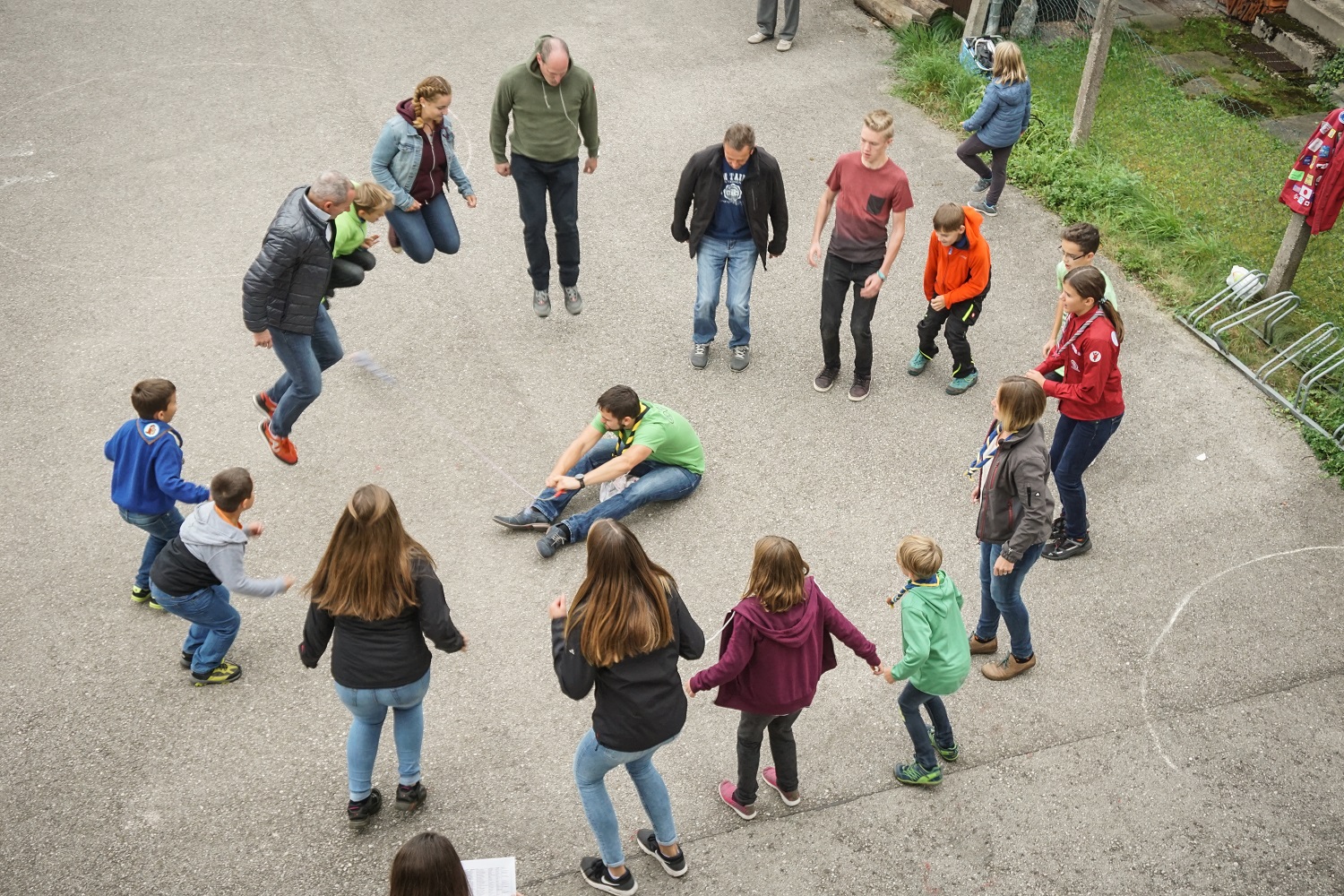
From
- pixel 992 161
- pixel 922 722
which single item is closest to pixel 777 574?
pixel 922 722

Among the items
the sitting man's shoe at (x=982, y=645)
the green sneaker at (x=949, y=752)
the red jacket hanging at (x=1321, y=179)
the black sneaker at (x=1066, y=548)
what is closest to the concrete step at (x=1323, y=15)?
the red jacket hanging at (x=1321, y=179)

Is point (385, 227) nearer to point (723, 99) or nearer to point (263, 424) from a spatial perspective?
point (263, 424)

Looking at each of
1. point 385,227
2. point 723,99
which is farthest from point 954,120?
point 385,227

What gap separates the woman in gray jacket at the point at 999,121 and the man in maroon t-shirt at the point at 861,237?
256 centimetres

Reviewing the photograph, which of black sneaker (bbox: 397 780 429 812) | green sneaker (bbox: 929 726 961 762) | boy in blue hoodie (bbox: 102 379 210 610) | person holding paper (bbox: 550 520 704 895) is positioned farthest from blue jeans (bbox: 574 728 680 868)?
boy in blue hoodie (bbox: 102 379 210 610)

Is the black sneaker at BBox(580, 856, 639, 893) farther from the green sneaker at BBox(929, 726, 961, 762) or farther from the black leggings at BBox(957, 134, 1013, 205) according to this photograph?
the black leggings at BBox(957, 134, 1013, 205)

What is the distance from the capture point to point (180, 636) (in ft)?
18.7

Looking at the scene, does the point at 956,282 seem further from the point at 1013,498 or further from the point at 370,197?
the point at 370,197

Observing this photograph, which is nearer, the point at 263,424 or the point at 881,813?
the point at 881,813

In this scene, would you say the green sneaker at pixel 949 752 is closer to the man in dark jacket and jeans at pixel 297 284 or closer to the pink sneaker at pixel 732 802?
the pink sneaker at pixel 732 802

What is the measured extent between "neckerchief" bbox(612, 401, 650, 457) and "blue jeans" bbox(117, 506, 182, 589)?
236 cm

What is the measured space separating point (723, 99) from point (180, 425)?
6365 mm

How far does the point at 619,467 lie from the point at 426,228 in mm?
2754

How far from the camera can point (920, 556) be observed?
4.44 meters
